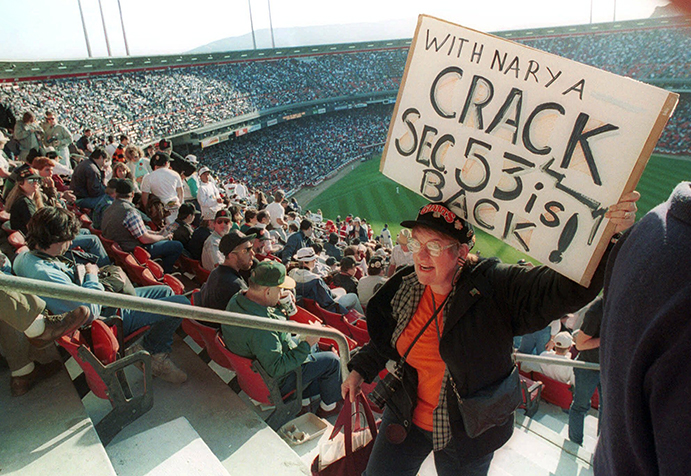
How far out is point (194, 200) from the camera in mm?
8406

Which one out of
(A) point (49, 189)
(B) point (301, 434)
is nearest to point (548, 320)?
(B) point (301, 434)

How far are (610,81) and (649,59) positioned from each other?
47149mm

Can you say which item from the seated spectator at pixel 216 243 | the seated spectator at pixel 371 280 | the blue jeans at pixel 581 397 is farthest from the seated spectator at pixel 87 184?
the blue jeans at pixel 581 397

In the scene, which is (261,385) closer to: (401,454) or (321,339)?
(321,339)

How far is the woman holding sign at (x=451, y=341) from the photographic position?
1.74m

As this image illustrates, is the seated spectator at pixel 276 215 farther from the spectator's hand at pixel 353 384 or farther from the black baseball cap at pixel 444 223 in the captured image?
the black baseball cap at pixel 444 223

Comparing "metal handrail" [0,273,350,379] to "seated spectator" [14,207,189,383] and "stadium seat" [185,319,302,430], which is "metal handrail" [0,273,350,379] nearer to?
"stadium seat" [185,319,302,430]

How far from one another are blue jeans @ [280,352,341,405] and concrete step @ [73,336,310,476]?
399 millimetres

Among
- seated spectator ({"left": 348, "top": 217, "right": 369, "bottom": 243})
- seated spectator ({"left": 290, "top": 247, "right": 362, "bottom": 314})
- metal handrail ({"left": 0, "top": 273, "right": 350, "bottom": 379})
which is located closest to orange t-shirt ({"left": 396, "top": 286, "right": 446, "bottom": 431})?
metal handrail ({"left": 0, "top": 273, "right": 350, "bottom": 379})

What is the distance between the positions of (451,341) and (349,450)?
0.79m

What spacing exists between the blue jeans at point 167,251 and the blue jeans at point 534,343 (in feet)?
14.2

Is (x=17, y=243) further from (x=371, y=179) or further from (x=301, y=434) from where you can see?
(x=371, y=179)

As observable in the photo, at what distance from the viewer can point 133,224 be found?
5543 millimetres

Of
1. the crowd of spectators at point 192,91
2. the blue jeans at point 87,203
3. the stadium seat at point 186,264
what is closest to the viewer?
the stadium seat at point 186,264
